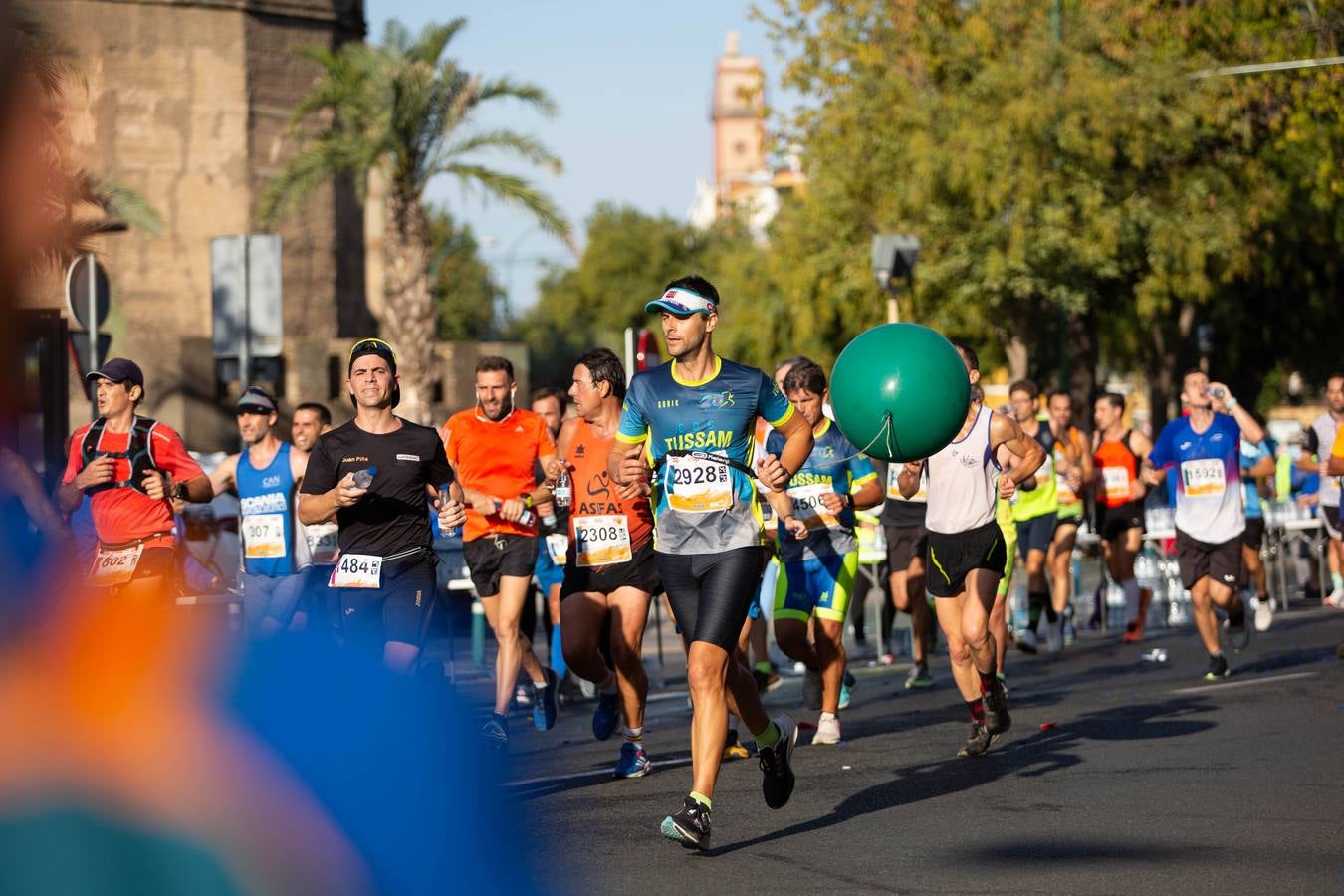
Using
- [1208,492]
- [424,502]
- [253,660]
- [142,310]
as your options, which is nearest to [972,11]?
[142,310]

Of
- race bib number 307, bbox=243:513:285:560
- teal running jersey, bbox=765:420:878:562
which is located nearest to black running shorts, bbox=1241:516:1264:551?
teal running jersey, bbox=765:420:878:562

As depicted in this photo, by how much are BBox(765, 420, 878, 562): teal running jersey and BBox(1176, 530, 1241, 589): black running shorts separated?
148 inches

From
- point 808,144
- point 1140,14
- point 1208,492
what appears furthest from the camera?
point 808,144

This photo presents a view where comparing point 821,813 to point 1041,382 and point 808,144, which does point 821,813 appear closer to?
point 808,144

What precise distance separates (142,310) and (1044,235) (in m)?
15.2

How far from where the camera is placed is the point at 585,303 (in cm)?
10375

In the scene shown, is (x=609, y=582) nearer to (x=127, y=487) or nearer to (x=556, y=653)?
(x=127, y=487)

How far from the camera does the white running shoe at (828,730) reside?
10.6 meters

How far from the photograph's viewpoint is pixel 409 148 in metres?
28.5

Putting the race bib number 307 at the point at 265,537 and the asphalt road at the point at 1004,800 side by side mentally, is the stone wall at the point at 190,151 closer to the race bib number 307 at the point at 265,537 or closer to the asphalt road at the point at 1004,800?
the race bib number 307 at the point at 265,537

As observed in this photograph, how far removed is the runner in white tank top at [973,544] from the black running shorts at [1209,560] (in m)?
3.77

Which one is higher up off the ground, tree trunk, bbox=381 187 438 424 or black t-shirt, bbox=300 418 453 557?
tree trunk, bbox=381 187 438 424

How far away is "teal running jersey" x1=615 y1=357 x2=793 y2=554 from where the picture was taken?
7.60m

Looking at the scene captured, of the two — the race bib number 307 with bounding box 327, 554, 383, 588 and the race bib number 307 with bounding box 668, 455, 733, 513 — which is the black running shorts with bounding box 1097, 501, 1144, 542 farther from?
the race bib number 307 with bounding box 668, 455, 733, 513
